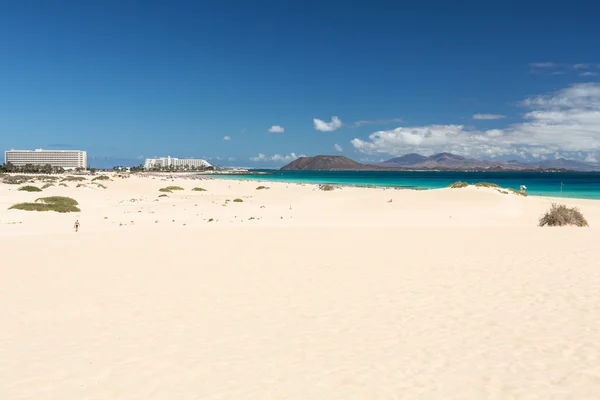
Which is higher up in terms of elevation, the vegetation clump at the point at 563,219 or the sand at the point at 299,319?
the vegetation clump at the point at 563,219

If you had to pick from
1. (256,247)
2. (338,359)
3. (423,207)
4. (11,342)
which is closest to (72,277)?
(11,342)

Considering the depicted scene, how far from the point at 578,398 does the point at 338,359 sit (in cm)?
301

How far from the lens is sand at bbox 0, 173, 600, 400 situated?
18.1ft

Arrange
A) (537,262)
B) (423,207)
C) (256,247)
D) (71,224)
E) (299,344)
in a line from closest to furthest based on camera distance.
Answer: (299,344) < (537,262) < (256,247) < (71,224) < (423,207)

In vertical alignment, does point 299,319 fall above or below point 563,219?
below

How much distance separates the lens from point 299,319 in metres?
8.02

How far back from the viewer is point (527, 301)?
354 inches

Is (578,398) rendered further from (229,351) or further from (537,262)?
(537,262)

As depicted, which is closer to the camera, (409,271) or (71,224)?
(409,271)

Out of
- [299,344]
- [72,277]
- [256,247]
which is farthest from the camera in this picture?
[256,247]

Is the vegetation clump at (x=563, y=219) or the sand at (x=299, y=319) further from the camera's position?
the vegetation clump at (x=563, y=219)

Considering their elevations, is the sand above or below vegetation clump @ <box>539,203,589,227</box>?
below

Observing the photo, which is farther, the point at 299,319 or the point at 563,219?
the point at 563,219

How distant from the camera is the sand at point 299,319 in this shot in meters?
5.53
